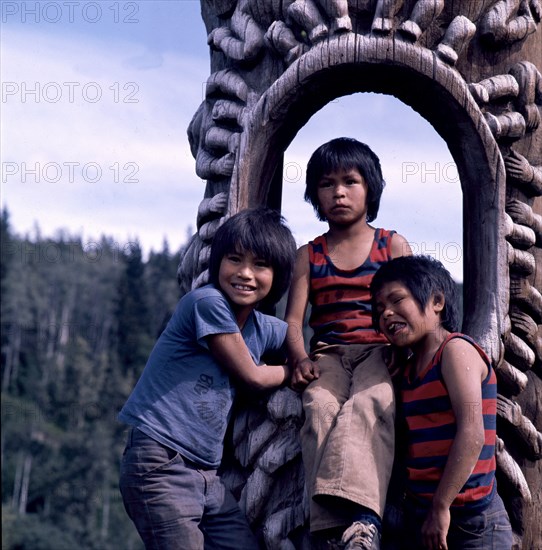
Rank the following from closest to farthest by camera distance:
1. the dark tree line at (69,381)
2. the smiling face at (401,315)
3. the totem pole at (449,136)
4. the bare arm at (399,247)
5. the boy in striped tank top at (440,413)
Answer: the boy in striped tank top at (440,413), the smiling face at (401,315), the totem pole at (449,136), the bare arm at (399,247), the dark tree line at (69,381)

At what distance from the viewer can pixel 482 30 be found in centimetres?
421

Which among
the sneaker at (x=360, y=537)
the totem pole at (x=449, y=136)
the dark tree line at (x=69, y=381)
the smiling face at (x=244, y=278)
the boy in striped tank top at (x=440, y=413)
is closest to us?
the sneaker at (x=360, y=537)

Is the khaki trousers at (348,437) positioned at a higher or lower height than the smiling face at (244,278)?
lower

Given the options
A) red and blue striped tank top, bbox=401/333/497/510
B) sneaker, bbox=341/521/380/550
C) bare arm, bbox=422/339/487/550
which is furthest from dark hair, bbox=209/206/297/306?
sneaker, bbox=341/521/380/550

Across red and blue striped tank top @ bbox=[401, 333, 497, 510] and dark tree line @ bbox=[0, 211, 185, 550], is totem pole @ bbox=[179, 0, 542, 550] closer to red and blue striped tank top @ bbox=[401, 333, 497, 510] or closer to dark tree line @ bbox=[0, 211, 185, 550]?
red and blue striped tank top @ bbox=[401, 333, 497, 510]

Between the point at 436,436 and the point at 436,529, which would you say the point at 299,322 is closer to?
the point at 436,436

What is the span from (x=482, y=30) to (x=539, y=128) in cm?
48

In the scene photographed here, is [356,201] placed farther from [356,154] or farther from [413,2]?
[413,2]

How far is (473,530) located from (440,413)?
430 mm

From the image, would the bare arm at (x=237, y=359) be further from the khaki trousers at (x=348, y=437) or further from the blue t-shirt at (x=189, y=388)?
the khaki trousers at (x=348, y=437)

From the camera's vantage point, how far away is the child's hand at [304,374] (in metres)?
3.82

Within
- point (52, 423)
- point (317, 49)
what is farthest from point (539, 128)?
point (52, 423)

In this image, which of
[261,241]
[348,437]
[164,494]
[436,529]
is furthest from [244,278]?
[436,529]

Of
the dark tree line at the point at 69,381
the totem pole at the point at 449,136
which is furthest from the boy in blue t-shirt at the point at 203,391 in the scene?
the dark tree line at the point at 69,381
